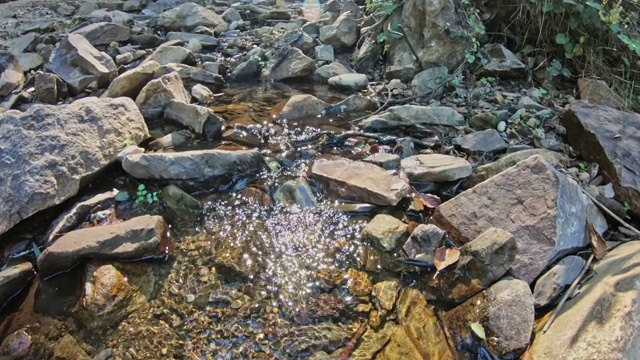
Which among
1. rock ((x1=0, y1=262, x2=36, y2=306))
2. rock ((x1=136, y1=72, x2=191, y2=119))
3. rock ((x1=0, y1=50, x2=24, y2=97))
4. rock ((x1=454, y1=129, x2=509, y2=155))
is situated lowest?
rock ((x1=0, y1=50, x2=24, y2=97))

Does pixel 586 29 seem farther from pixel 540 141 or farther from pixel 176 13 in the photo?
pixel 176 13

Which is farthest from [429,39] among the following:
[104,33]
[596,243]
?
[104,33]

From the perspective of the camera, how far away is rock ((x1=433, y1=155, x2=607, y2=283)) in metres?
2.60

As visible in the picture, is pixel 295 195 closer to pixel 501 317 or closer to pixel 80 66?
pixel 501 317

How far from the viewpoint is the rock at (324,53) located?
17.5 feet

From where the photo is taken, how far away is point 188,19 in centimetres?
682

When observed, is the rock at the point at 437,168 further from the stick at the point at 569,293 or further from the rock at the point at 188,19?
the rock at the point at 188,19

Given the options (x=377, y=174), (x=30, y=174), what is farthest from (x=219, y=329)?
(x=30, y=174)

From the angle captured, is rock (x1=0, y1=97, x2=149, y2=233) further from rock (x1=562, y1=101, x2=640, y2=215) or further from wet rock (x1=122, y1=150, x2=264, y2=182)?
rock (x1=562, y1=101, x2=640, y2=215)

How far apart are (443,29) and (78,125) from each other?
3.70 meters

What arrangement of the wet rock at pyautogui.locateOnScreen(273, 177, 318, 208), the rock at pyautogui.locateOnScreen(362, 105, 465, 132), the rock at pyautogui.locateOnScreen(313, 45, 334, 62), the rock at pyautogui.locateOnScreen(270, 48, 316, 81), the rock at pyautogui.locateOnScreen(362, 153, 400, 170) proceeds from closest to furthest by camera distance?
the wet rock at pyautogui.locateOnScreen(273, 177, 318, 208) < the rock at pyautogui.locateOnScreen(362, 153, 400, 170) < the rock at pyautogui.locateOnScreen(362, 105, 465, 132) < the rock at pyautogui.locateOnScreen(270, 48, 316, 81) < the rock at pyautogui.locateOnScreen(313, 45, 334, 62)

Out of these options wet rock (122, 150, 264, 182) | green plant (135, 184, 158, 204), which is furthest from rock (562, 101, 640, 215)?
green plant (135, 184, 158, 204)

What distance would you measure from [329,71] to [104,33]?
3.38m

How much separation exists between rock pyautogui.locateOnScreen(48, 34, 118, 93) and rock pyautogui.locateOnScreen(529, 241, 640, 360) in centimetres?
496
